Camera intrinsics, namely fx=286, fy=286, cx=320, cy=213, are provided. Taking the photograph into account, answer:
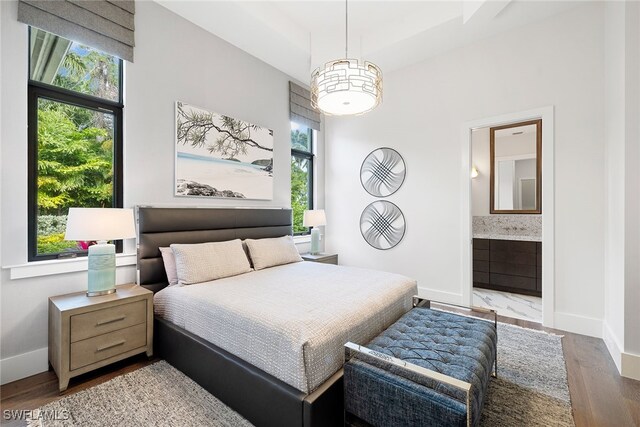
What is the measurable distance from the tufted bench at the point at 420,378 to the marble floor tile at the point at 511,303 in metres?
2.12

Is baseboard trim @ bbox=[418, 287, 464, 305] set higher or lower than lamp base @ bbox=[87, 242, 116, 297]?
lower

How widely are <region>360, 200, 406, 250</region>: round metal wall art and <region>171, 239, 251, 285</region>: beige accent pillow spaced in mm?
2120

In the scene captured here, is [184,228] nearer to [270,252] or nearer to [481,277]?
[270,252]

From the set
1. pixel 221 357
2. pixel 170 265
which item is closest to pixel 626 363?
pixel 221 357

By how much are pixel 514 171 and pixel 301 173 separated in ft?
10.8

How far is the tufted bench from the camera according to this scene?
4.02 ft

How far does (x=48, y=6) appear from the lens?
213cm

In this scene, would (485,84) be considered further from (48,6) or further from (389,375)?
(48,6)

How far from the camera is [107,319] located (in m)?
Answer: 2.05

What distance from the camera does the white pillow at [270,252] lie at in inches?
120

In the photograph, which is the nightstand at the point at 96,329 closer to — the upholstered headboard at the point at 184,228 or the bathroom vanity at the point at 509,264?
the upholstered headboard at the point at 184,228

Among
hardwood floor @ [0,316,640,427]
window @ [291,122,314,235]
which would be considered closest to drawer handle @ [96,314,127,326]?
hardwood floor @ [0,316,640,427]

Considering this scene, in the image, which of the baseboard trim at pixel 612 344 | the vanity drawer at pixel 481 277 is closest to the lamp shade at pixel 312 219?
the vanity drawer at pixel 481 277

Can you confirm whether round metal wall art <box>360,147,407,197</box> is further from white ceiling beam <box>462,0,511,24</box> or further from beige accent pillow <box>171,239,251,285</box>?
beige accent pillow <box>171,239,251,285</box>
